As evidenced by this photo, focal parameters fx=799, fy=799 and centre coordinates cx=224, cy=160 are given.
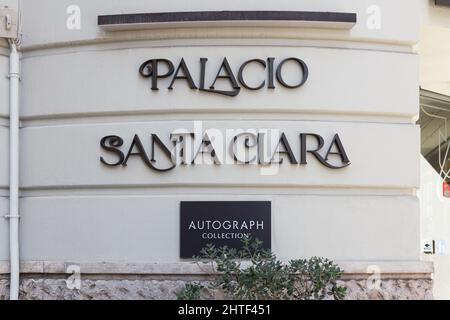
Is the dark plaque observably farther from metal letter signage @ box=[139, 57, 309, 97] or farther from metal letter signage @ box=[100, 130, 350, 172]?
metal letter signage @ box=[139, 57, 309, 97]

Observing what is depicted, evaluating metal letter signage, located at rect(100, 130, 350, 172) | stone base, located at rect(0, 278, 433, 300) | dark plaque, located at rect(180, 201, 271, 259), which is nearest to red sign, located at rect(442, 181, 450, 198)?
stone base, located at rect(0, 278, 433, 300)

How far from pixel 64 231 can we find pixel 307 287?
2678 millimetres

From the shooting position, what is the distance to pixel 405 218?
848 cm

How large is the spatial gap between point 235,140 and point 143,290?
1.81 metres

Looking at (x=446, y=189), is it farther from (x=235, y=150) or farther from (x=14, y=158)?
(x=14, y=158)

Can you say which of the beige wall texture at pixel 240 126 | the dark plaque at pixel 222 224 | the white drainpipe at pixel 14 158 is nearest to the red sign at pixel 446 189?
the beige wall texture at pixel 240 126

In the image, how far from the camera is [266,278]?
7484 mm

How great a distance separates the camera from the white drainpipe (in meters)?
8.59

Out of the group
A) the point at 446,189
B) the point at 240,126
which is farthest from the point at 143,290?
the point at 446,189

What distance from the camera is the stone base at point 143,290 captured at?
8.20m

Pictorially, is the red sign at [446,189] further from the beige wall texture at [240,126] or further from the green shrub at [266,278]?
the green shrub at [266,278]

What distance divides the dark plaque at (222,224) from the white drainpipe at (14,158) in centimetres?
185

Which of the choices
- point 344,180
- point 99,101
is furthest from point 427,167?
point 99,101

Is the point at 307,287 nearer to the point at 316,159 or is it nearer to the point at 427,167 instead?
the point at 316,159
